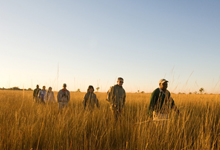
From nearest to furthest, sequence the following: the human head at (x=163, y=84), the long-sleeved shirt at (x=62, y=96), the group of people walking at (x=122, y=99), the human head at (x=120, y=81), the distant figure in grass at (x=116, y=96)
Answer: the group of people walking at (x=122, y=99) → the human head at (x=163, y=84) → the distant figure in grass at (x=116, y=96) → the human head at (x=120, y=81) → the long-sleeved shirt at (x=62, y=96)

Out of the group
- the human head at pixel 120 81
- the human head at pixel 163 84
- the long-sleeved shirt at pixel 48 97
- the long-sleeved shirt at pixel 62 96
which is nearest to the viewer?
the human head at pixel 163 84

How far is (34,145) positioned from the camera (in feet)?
7.94

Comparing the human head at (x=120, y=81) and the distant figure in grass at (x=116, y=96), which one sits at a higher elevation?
the human head at (x=120, y=81)

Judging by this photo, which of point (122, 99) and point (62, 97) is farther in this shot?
point (62, 97)

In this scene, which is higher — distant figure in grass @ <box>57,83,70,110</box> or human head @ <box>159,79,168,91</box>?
human head @ <box>159,79,168,91</box>

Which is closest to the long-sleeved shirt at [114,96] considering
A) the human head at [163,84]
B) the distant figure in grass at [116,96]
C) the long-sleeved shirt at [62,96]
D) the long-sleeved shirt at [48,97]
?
the distant figure in grass at [116,96]

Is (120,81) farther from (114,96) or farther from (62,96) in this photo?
(62,96)

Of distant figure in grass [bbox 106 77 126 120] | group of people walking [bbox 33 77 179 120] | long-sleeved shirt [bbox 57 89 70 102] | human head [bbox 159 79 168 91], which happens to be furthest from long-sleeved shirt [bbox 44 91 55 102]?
human head [bbox 159 79 168 91]

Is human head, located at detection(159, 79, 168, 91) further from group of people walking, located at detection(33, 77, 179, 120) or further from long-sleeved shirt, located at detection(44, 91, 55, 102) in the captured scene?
long-sleeved shirt, located at detection(44, 91, 55, 102)

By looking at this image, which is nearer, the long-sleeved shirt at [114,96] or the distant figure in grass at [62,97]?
the long-sleeved shirt at [114,96]

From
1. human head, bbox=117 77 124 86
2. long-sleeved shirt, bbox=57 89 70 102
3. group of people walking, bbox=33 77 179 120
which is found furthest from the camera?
long-sleeved shirt, bbox=57 89 70 102

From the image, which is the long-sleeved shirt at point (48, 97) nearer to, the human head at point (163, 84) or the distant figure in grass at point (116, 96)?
the distant figure in grass at point (116, 96)

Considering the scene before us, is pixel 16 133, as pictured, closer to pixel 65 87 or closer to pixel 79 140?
pixel 79 140

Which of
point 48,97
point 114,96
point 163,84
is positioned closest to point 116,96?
point 114,96
